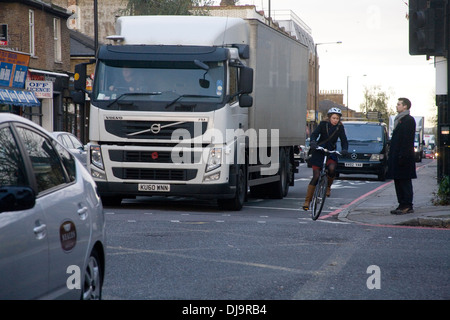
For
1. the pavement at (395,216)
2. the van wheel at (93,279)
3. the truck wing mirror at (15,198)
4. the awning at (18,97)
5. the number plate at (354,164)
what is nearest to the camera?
the truck wing mirror at (15,198)

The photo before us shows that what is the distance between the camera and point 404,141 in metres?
14.5

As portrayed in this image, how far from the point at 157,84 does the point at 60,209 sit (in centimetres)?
998

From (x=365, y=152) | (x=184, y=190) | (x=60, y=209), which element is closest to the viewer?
(x=60, y=209)

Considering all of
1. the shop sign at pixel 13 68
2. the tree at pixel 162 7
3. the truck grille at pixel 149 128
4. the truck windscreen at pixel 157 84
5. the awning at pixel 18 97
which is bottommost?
the truck grille at pixel 149 128

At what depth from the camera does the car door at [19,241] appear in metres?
4.19

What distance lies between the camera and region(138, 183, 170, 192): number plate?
15.0 metres

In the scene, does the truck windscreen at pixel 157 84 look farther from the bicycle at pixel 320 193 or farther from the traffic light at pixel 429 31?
the traffic light at pixel 429 31

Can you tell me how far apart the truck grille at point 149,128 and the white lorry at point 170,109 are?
2 cm

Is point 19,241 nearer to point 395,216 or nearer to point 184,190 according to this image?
point 184,190

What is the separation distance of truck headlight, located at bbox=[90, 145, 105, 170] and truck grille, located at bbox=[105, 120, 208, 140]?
16.3 inches

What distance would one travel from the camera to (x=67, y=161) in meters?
5.75

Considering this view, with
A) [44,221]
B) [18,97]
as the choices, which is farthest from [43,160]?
[18,97]

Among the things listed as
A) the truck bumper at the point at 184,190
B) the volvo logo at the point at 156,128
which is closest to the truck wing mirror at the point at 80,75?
the volvo logo at the point at 156,128
